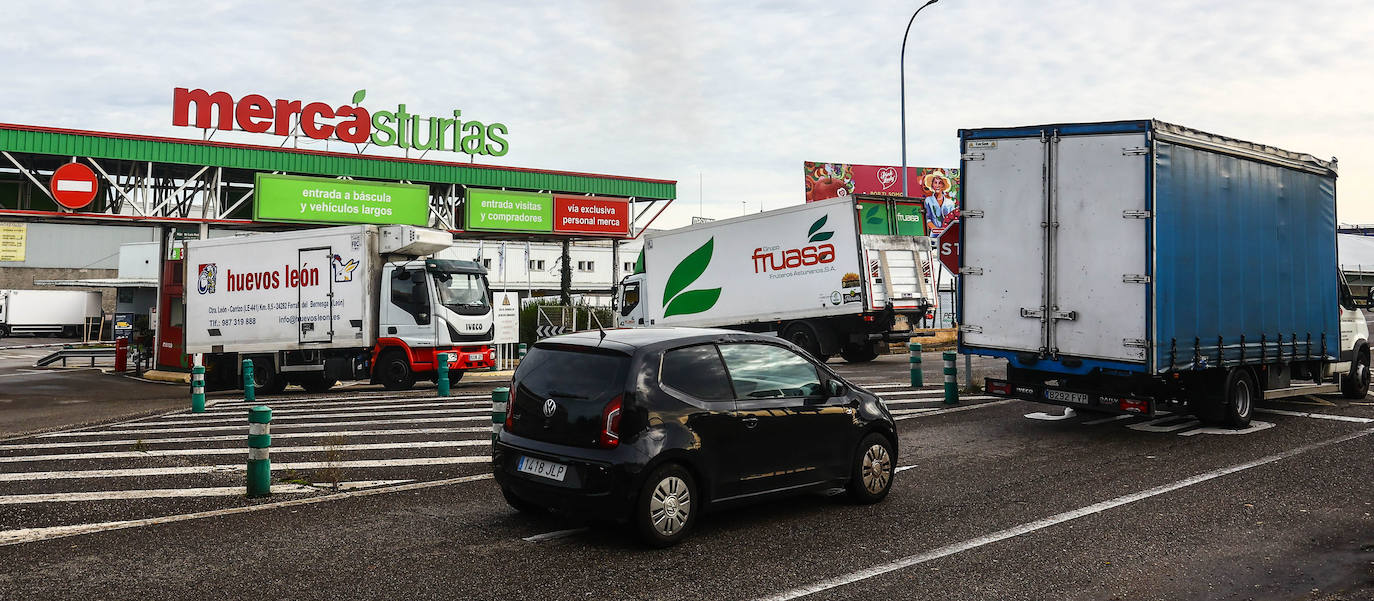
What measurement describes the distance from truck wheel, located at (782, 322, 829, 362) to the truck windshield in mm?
6902

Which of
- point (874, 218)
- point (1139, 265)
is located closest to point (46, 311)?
point (874, 218)

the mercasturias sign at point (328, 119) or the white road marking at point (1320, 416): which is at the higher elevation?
the mercasturias sign at point (328, 119)

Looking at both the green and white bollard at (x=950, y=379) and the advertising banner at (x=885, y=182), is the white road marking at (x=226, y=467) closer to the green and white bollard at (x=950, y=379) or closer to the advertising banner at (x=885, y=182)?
the green and white bollard at (x=950, y=379)

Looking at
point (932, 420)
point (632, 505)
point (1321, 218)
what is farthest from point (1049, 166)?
point (632, 505)

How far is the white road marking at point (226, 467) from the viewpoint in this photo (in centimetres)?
869

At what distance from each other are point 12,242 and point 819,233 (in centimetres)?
6516

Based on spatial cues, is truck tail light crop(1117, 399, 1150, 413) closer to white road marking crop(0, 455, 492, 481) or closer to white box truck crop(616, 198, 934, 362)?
white road marking crop(0, 455, 492, 481)

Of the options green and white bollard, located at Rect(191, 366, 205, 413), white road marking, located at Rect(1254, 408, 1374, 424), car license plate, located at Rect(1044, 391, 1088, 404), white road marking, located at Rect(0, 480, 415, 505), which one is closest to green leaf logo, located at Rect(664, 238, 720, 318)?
green and white bollard, located at Rect(191, 366, 205, 413)

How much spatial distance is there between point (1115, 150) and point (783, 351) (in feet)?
16.7

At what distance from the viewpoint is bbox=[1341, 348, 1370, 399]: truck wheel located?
44.6 ft

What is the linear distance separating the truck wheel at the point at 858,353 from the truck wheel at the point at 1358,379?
31.8 ft

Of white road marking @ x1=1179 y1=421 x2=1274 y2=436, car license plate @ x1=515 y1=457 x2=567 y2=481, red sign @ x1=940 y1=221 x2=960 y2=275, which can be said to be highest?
red sign @ x1=940 y1=221 x2=960 y2=275

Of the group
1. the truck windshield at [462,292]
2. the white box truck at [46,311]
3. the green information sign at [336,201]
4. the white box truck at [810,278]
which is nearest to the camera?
the truck windshield at [462,292]

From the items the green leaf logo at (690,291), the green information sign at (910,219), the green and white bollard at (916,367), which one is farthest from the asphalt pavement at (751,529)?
the green leaf logo at (690,291)
